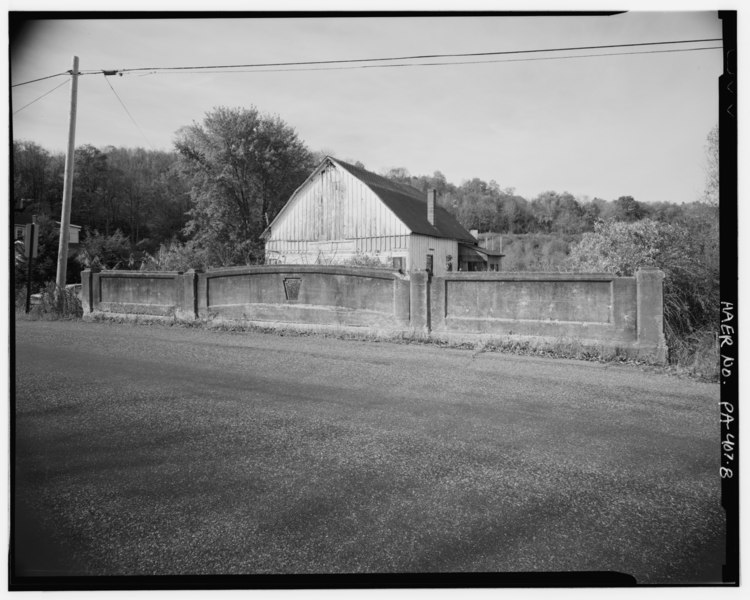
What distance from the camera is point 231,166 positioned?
31.8 m

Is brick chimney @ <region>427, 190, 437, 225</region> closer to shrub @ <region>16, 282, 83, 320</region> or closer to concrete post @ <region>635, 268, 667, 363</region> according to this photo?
shrub @ <region>16, 282, 83, 320</region>

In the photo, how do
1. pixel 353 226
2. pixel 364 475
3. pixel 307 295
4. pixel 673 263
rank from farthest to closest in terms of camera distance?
pixel 353 226 → pixel 307 295 → pixel 673 263 → pixel 364 475

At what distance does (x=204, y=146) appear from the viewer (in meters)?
32.2

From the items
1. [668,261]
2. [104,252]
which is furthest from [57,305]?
[668,261]

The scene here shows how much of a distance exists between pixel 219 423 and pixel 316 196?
70.2 feet

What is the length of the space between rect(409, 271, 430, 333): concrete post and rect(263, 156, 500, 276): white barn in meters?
12.3

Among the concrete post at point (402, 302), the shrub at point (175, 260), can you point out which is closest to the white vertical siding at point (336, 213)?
the shrub at point (175, 260)

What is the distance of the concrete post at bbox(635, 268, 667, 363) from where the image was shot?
275 inches

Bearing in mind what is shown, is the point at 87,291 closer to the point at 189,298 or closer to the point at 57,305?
the point at 57,305

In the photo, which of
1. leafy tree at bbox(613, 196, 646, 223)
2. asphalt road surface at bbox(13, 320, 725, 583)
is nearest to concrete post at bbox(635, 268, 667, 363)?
asphalt road surface at bbox(13, 320, 725, 583)

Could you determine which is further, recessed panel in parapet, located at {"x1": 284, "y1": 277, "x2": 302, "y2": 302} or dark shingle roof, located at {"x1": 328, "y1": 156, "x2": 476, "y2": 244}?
dark shingle roof, located at {"x1": 328, "y1": 156, "x2": 476, "y2": 244}

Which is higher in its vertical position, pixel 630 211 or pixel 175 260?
pixel 630 211

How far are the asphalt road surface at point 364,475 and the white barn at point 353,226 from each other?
16872 mm

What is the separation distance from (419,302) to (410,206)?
708 inches
